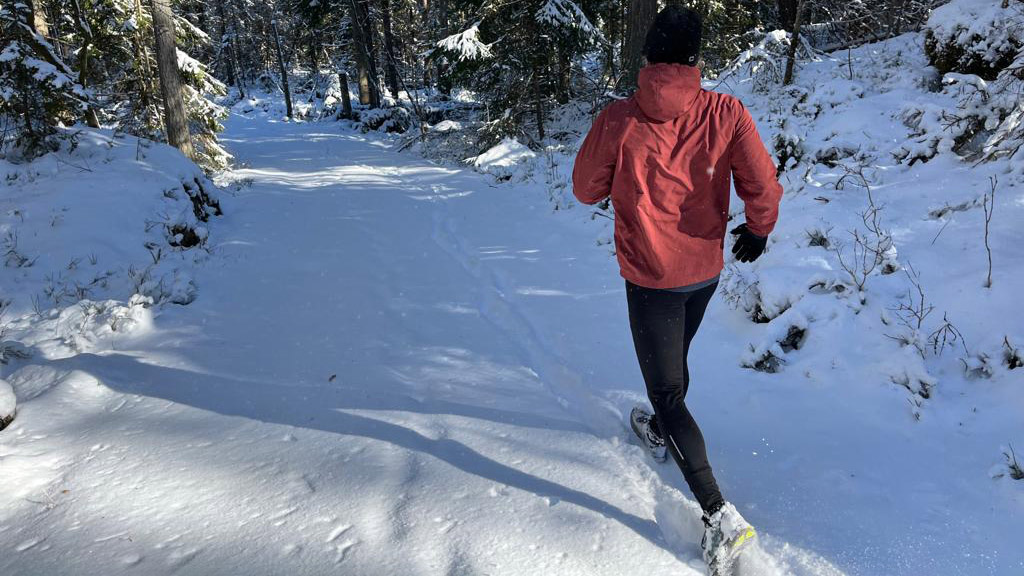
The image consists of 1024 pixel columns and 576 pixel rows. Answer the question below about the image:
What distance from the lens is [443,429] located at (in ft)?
10.4

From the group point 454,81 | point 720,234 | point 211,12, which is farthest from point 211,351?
point 211,12

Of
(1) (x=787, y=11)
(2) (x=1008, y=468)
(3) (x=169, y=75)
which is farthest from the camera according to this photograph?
(1) (x=787, y=11)

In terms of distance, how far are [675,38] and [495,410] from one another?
91.4 inches

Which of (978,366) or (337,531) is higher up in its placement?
(978,366)

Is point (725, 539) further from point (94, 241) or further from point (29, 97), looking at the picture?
point (29, 97)

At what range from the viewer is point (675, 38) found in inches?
77.3

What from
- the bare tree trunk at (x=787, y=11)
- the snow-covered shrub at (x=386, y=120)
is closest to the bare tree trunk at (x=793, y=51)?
the bare tree trunk at (x=787, y=11)

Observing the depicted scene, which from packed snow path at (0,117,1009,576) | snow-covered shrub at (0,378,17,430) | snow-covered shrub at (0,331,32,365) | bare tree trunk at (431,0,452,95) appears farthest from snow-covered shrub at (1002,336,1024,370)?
bare tree trunk at (431,0,452,95)

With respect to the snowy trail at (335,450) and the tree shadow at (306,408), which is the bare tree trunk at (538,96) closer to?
the snowy trail at (335,450)

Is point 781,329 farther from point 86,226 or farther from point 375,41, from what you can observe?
point 375,41

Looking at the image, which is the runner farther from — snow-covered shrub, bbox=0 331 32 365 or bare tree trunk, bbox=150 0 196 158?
bare tree trunk, bbox=150 0 196 158

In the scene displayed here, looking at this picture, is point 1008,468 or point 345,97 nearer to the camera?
point 1008,468

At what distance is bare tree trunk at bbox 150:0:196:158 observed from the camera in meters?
10.3

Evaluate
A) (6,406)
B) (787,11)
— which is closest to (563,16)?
(787,11)
